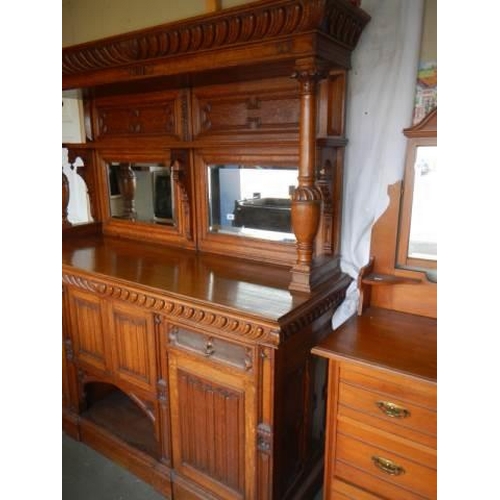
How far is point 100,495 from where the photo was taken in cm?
181

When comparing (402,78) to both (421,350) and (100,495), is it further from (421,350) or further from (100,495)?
(100,495)

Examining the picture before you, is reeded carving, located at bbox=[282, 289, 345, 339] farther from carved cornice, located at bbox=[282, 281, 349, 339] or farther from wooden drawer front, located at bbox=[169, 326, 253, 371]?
wooden drawer front, located at bbox=[169, 326, 253, 371]

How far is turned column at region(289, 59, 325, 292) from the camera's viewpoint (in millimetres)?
1294

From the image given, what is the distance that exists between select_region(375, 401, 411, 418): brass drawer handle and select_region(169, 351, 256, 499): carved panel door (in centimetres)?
41

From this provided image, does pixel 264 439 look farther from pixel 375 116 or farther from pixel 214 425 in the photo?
pixel 375 116

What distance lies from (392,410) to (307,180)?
73 cm

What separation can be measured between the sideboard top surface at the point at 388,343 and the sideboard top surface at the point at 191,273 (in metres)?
0.18

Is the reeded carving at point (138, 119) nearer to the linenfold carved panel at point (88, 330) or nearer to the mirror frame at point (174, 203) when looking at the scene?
the mirror frame at point (174, 203)

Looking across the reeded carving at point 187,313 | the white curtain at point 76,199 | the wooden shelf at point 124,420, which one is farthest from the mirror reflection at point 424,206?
the white curtain at point 76,199

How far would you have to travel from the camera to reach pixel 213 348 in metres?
1.44

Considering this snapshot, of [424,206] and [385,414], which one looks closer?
[385,414]

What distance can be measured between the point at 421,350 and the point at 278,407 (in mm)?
489

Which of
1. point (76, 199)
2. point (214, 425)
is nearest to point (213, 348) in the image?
point (214, 425)
